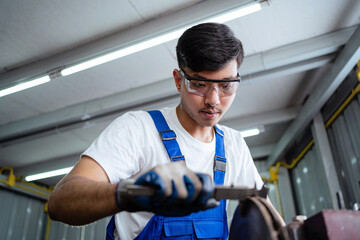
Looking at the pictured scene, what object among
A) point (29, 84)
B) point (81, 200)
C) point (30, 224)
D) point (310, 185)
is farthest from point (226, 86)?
point (30, 224)

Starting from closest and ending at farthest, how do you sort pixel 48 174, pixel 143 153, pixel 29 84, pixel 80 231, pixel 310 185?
1. pixel 143 153
2. pixel 29 84
3. pixel 310 185
4. pixel 48 174
5. pixel 80 231

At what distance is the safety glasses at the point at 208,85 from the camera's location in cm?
151

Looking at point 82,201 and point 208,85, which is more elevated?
point 208,85

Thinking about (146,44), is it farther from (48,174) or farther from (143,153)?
(48,174)

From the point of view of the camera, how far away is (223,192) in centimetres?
92

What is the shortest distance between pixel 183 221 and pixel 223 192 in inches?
20.0

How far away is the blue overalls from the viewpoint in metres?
1.32

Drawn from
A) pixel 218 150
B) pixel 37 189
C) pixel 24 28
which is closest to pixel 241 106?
pixel 24 28

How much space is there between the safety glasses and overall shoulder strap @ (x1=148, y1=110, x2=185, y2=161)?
211mm

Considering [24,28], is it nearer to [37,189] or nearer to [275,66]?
[275,66]

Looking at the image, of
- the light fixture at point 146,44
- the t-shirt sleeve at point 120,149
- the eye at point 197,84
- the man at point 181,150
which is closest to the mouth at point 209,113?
the man at point 181,150

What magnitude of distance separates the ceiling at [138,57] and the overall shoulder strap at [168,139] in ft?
5.86

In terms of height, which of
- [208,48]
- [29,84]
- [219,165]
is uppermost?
[29,84]

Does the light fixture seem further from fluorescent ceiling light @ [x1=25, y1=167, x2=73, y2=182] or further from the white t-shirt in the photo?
fluorescent ceiling light @ [x1=25, y1=167, x2=73, y2=182]
